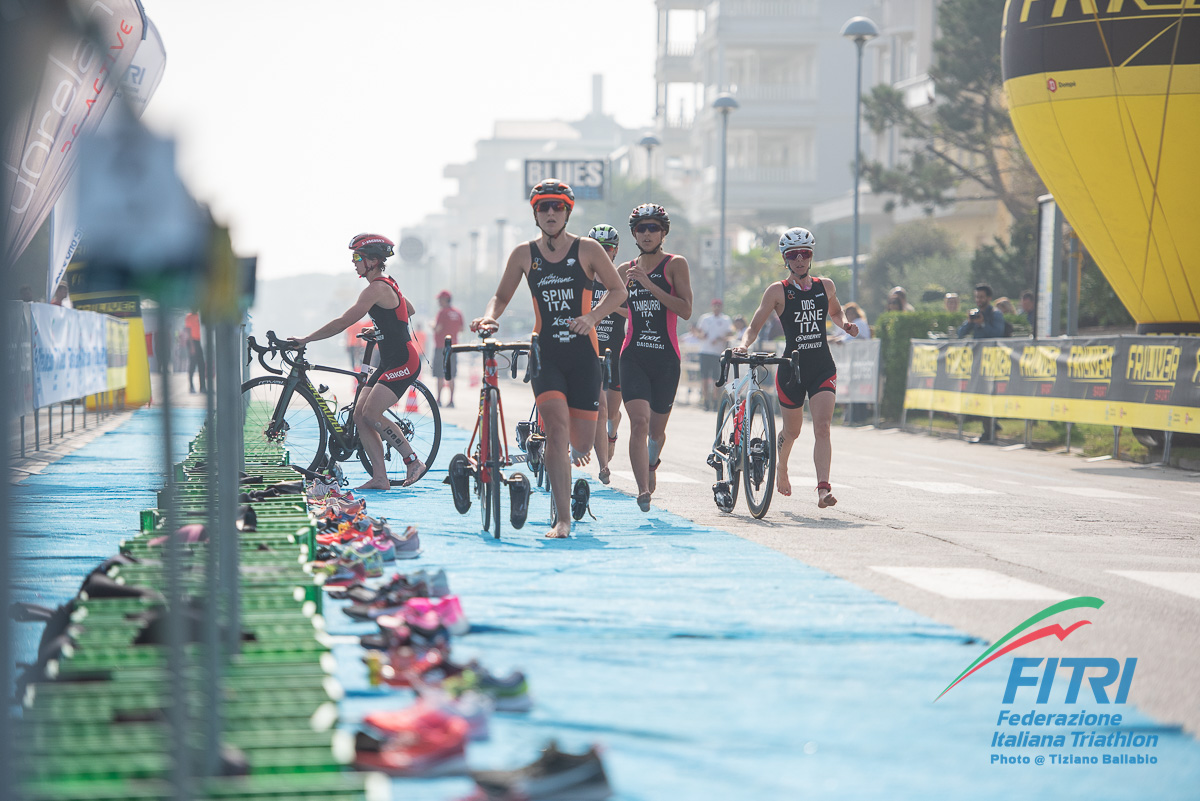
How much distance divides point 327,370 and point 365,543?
5287mm

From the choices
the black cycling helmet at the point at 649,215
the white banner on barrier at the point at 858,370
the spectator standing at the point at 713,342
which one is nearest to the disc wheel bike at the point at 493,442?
the black cycling helmet at the point at 649,215

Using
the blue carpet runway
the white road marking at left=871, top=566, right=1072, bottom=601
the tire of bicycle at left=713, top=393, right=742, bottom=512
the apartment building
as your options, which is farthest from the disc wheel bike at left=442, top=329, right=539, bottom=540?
the apartment building

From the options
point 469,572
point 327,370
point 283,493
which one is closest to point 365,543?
point 469,572

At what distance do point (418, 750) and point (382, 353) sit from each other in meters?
8.07

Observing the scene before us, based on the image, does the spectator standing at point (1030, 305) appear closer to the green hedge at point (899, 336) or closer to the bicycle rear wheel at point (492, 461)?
the green hedge at point (899, 336)

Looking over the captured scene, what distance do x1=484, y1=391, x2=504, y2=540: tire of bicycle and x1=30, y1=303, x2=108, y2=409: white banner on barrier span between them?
21.1ft

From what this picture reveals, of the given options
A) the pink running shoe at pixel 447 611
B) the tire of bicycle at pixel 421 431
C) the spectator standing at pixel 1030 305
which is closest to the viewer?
the pink running shoe at pixel 447 611

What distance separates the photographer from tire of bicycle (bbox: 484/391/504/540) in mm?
8797

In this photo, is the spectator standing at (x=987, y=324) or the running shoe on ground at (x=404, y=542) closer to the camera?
the running shoe on ground at (x=404, y=542)

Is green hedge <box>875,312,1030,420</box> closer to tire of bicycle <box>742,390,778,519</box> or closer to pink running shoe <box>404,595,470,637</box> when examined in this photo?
tire of bicycle <box>742,390,778,519</box>

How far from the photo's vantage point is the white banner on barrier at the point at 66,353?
1405 centimetres

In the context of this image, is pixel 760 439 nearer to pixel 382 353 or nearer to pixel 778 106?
pixel 382 353

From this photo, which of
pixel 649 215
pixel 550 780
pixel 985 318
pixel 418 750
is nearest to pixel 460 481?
pixel 649 215

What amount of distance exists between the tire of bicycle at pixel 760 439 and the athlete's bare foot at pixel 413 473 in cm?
309
